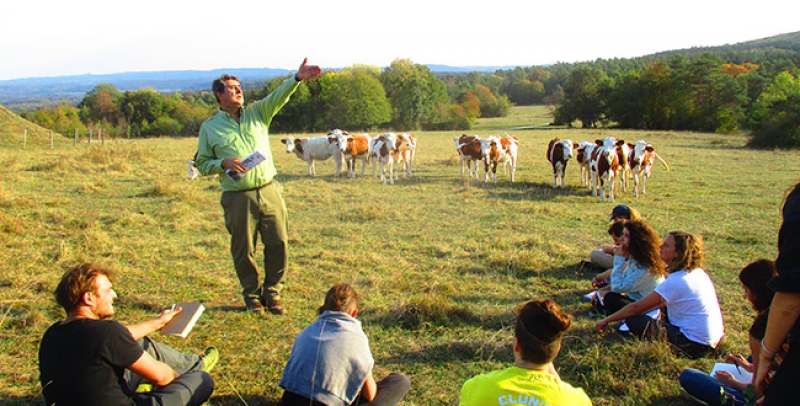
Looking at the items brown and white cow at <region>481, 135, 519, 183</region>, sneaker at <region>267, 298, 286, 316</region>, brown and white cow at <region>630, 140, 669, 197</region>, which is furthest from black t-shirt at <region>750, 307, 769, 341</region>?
brown and white cow at <region>481, 135, 519, 183</region>

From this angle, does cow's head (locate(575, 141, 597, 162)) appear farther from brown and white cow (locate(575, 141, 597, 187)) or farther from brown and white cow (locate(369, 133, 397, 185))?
brown and white cow (locate(369, 133, 397, 185))

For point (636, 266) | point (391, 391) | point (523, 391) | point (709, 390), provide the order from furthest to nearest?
point (636, 266), point (391, 391), point (709, 390), point (523, 391)

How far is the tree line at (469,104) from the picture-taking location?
44.4 meters

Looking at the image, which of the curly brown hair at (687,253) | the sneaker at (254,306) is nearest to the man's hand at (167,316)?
the sneaker at (254,306)

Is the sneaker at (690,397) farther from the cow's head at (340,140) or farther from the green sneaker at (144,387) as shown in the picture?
the cow's head at (340,140)

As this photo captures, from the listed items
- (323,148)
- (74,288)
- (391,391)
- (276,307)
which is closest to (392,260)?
(276,307)

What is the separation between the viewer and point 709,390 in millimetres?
3625

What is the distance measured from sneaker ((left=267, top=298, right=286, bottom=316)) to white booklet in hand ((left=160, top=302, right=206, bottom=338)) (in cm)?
151

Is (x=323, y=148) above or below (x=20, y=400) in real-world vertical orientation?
above

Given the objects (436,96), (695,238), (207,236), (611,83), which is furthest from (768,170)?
(436,96)

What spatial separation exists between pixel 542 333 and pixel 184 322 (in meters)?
2.60

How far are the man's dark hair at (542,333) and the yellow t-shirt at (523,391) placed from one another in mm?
80

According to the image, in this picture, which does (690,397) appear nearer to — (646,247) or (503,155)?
(646,247)

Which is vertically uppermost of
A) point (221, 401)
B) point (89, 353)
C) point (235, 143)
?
point (235, 143)
